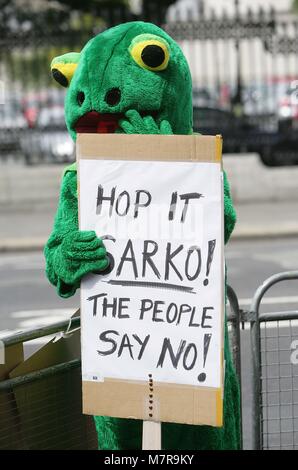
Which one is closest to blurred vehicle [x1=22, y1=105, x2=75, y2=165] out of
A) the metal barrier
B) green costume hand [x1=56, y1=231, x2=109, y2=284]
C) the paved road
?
the paved road

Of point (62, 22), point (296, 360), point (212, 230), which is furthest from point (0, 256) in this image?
point (212, 230)

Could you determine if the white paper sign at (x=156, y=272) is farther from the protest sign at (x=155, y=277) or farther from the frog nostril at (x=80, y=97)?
the frog nostril at (x=80, y=97)

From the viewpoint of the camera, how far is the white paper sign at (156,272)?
11.6ft

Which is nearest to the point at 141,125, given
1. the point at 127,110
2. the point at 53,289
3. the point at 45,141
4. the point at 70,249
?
the point at 127,110

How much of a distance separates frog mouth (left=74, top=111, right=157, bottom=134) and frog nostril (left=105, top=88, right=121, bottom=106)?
5cm

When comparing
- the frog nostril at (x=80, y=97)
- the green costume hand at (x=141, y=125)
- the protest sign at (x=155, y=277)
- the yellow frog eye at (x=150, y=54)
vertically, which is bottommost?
the protest sign at (x=155, y=277)

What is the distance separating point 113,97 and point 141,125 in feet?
0.51

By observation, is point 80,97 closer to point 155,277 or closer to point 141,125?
point 141,125

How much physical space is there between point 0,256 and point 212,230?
9.87 m

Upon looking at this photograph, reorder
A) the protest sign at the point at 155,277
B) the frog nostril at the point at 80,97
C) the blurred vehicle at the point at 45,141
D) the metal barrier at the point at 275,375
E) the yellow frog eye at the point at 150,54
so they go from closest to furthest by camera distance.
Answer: the protest sign at the point at 155,277, the yellow frog eye at the point at 150,54, the frog nostril at the point at 80,97, the metal barrier at the point at 275,375, the blurred vehicle at the point at 45,141

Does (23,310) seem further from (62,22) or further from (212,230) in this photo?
(62,22)

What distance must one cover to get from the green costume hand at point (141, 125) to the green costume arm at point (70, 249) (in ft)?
0.89

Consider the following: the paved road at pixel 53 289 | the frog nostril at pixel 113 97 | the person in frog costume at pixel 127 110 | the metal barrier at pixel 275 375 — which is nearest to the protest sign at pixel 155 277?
the person in frog costume at pixel 127 110

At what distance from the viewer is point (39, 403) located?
4023mm
